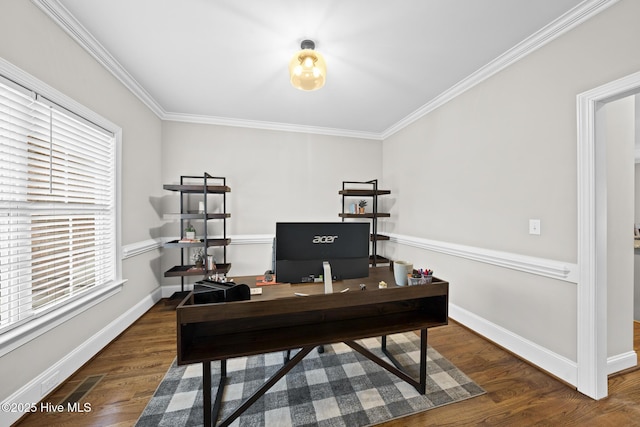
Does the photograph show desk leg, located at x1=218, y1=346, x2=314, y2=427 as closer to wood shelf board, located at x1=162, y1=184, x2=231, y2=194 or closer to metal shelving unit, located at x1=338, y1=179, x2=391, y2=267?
metal shelving unit, located at x1=338, y1=179, x2=391, y2=267

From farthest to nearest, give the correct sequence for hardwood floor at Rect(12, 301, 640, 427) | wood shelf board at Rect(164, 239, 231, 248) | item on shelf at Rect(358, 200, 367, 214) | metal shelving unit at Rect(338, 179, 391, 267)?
item on shelf at Rect(358, 200, 367, 214), metal shelving unit at Rect(338, 179, 391, 267), wood shelf board at Rect(164, 239, 231, 248), hardwood floor at Rect(12, 301, 640, 427)

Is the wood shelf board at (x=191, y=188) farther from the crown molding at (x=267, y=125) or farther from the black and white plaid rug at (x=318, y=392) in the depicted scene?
the black and white plaid rug at (x=318, y=392)

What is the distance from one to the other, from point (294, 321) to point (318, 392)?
560mm

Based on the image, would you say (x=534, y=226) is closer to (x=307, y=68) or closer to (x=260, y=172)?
(x=307, y=68)

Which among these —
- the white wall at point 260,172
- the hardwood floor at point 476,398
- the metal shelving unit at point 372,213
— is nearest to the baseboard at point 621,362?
the hardwood floor at point 476,398

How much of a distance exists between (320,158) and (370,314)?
283cm

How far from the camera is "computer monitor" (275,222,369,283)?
151cm

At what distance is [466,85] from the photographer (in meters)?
2.56

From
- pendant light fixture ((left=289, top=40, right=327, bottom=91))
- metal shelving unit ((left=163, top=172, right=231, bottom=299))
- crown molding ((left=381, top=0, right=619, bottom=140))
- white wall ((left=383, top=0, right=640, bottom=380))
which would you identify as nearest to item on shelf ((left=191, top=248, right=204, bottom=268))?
metal shelving unit ((left=163, top=172, right=231, bottom=299))

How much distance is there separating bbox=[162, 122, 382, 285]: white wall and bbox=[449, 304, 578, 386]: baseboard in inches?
90.1

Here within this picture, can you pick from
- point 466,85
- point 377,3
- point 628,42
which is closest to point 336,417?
point 377,3

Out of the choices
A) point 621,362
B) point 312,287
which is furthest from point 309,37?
point 621,362

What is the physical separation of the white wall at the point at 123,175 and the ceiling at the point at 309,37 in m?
0.16

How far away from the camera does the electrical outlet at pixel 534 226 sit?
6.44 feet
